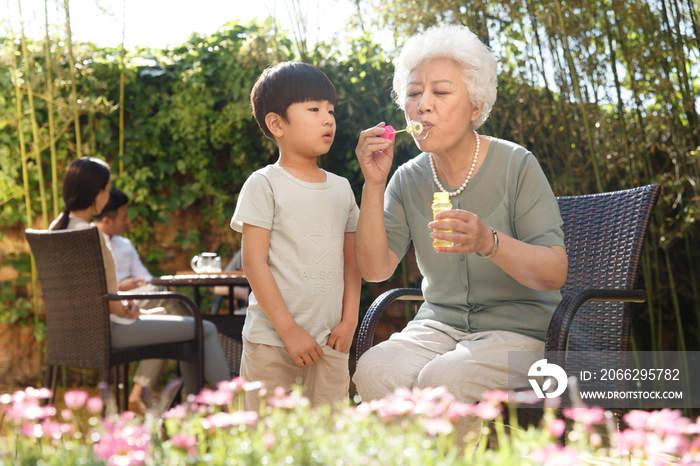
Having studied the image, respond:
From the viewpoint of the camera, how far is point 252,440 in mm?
713

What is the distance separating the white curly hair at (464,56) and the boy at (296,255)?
27 cm

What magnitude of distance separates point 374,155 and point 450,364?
1.93 ft

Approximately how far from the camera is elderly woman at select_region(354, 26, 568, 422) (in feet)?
4.90

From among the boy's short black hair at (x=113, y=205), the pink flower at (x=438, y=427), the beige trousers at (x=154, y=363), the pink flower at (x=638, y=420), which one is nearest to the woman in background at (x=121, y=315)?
the boy's short black hair at (x=113, y=205)

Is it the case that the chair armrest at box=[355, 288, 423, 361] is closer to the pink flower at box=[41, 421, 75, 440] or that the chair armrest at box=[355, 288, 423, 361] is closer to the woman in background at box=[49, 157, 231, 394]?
the pink flower at box=[41, 421, 75, 440]

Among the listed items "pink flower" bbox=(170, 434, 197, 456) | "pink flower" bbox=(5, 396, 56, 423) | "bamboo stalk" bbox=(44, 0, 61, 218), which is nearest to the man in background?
"bamboo stalk" bbox=(44, 0, 61, 218)

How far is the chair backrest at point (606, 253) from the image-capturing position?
1771mm

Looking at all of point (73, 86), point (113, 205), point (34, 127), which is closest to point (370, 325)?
point (113, 205)

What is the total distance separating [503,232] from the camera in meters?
1.66

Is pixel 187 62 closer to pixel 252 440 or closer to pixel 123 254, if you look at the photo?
pixel 123 254

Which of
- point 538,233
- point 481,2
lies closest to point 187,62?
point 481,2

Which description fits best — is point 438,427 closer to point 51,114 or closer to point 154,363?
point 154,363

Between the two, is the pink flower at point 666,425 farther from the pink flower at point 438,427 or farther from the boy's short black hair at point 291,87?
the boy's short black hair at point 291,87

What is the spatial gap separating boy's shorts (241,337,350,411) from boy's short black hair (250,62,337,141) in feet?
2.21
